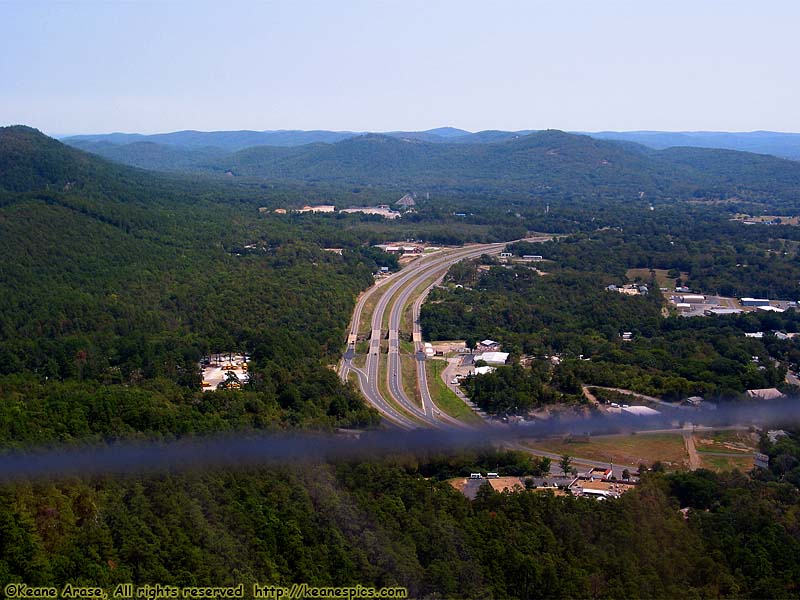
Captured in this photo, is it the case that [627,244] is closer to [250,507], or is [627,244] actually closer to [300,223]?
[300,223]

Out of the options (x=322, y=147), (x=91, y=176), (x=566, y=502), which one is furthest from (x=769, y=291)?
(x=322, y=147)

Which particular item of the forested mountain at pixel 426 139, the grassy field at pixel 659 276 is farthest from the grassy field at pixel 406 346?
the forested mountain at pixel 426 139

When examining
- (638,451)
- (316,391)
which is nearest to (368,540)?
(638,451)

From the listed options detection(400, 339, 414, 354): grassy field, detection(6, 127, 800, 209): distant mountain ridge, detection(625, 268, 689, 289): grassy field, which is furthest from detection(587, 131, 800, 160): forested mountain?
detection(400, 339, 414, 354): grassy field

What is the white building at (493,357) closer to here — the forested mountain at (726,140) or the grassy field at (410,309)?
the grassy field at (410,309)

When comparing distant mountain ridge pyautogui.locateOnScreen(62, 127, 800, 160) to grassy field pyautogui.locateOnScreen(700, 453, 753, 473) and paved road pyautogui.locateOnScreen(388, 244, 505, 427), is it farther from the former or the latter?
grassy field pyautogui.locateOnScreen(700, 453, 753, 473)
